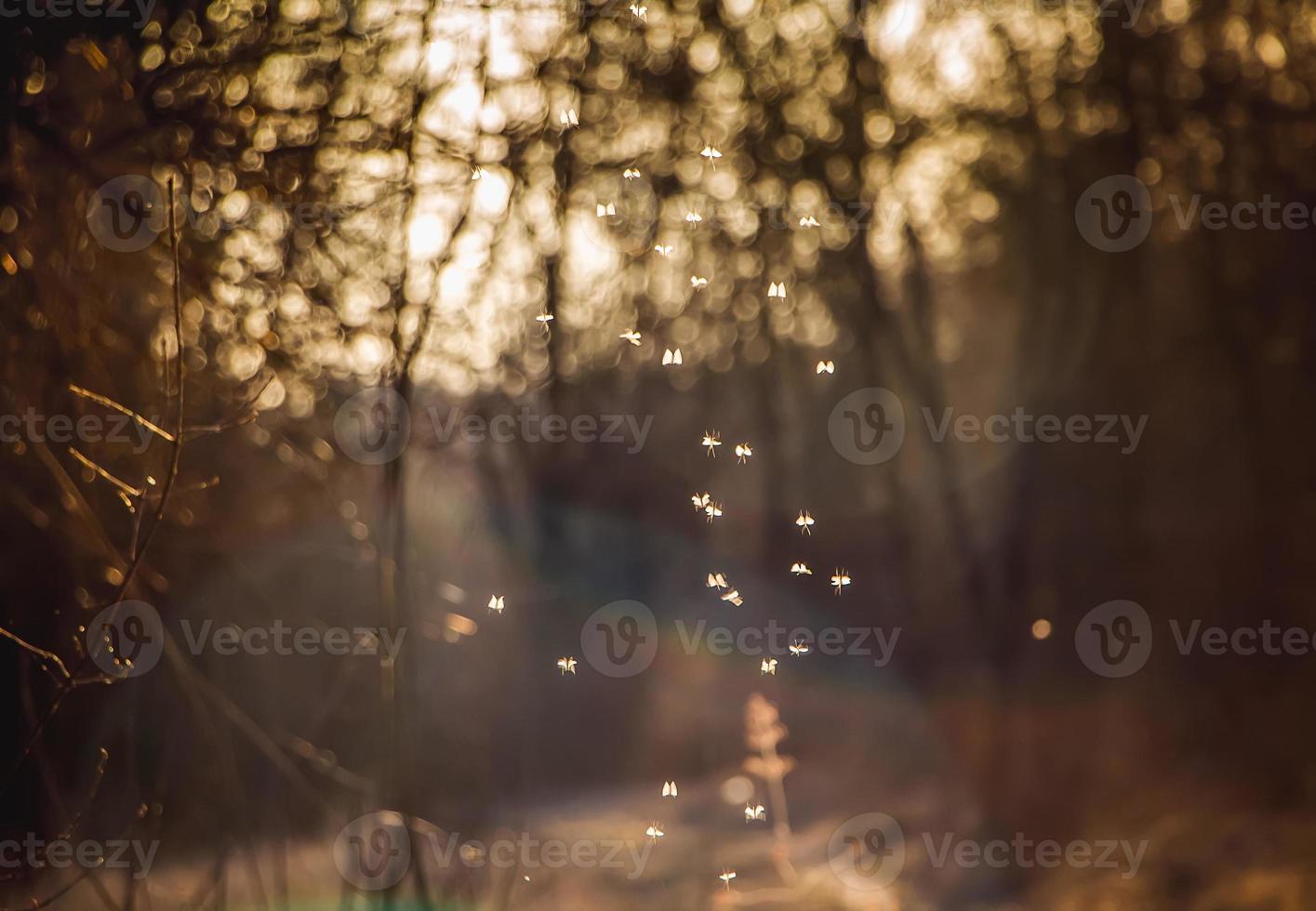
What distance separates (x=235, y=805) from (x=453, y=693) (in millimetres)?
1077

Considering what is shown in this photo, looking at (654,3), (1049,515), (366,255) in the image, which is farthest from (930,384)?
(366,255)

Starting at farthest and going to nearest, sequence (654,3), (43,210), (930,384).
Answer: (930,384), (654,3), (43,210)

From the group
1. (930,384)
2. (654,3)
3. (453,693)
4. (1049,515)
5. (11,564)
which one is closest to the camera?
(11,564)

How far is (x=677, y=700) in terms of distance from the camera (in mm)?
3318

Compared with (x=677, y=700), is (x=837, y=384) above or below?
above

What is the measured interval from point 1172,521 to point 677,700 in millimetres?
1828

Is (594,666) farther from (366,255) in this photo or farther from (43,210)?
Answer: (43,210)

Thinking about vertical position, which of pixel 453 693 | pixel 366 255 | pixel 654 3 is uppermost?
pixel 654 3

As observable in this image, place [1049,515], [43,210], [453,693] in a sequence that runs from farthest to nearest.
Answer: [1049,515]
[453,693]
[43,210]

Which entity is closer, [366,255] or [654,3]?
[366,255]

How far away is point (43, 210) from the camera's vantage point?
1.62m

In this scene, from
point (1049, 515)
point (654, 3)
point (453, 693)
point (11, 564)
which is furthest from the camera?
point (1049, 515)

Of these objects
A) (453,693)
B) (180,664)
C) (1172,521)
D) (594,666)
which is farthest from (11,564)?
(1172,521)

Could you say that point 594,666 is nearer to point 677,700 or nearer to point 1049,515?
point 677,700
